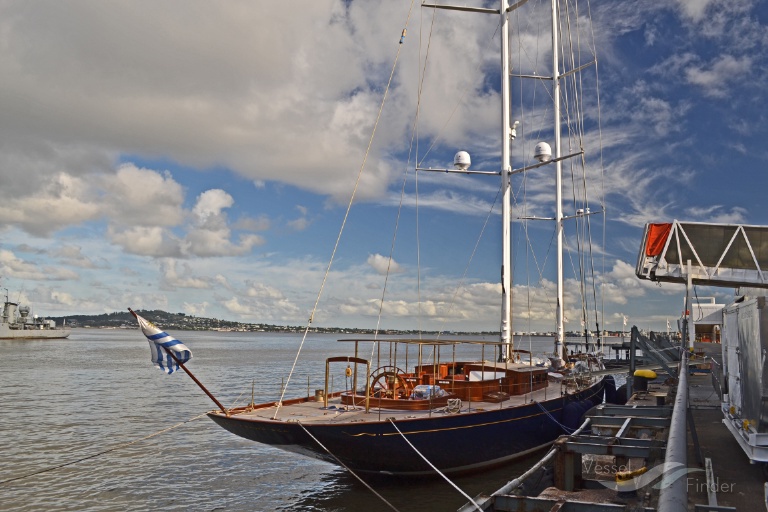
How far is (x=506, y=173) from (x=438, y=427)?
14.0 meters

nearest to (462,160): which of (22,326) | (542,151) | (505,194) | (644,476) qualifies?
(505,194)

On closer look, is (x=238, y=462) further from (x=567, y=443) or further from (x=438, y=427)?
(x=567, y=443)

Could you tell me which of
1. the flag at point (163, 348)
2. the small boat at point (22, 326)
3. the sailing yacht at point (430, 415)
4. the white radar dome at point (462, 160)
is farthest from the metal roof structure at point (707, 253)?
the small boat at point (22, 326)

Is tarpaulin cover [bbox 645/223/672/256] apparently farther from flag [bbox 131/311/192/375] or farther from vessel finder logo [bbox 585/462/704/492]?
flag [bbox 131/311/192/375]

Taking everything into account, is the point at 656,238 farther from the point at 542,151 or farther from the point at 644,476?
the point at 542,151

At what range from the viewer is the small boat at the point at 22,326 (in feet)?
466

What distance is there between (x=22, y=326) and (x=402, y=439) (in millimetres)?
165390

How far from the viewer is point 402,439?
15492mm

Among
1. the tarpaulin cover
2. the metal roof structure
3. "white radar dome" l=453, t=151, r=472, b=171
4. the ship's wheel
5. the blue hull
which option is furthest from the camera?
"white radar dome" l=453, t=151, r=472, b=171

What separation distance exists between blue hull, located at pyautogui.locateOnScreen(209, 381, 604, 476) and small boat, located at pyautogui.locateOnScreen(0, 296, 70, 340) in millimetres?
153052

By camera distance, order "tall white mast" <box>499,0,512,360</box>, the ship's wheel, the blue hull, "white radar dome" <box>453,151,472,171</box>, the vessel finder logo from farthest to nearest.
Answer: "white radar dome" <box>453,151,472,171</box> → "tall white mast" <box>499,0,512,360</box> → the ship's wheel → the blue hull → the vessel finder logo

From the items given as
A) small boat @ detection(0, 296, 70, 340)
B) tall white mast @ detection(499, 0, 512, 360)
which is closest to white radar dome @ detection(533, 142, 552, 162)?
tall white mast @ detection(499, 0, 512, 360)

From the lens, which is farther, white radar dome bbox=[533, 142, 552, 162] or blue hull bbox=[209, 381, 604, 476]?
white radar dome bbox=[533, 142, 552, 162]

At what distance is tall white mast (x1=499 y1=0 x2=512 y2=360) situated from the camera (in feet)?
81.6
